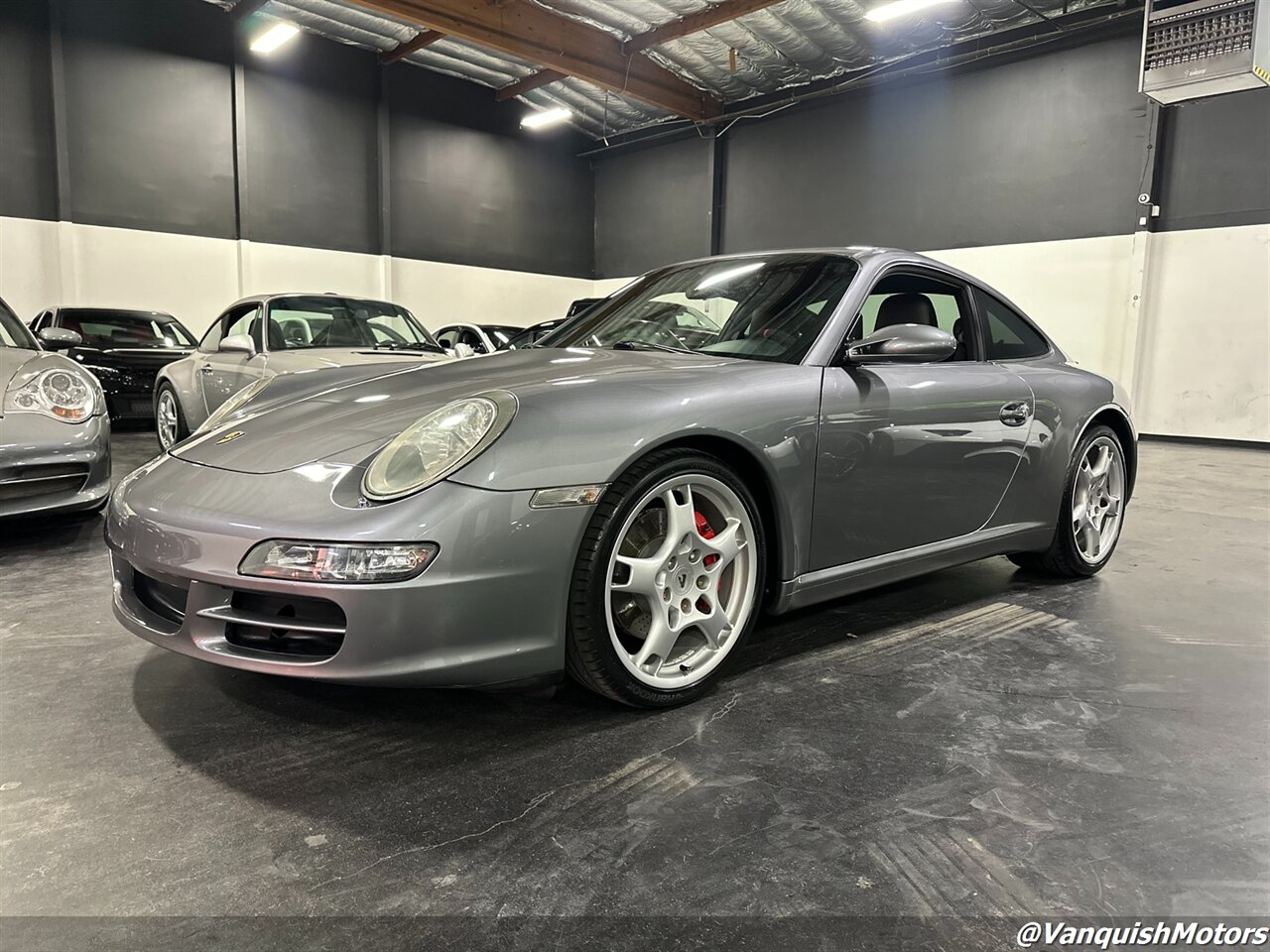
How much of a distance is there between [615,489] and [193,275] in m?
11.9

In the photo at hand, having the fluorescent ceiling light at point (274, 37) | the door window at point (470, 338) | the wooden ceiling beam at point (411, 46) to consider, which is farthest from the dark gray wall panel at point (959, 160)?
the fluorescent ceiling light at point (274, 37)

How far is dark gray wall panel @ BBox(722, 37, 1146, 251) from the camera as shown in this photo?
9.79 m

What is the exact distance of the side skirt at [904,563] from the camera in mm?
2209

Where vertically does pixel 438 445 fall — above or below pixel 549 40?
below

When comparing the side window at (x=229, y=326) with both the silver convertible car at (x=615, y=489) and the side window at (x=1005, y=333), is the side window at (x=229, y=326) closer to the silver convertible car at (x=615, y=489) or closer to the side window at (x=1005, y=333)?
the silver convertible car at (x=615, y=489)

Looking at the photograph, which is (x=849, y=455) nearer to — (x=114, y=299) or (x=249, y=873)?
(x=249, y=873)

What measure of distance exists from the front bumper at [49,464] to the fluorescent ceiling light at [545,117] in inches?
445

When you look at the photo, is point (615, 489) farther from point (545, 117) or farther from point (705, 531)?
point (545, 117)

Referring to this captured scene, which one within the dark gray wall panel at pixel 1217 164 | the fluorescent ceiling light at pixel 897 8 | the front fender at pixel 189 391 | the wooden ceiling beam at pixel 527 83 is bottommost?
the front fender at pixel 189 391

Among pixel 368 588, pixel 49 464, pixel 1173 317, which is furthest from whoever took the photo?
pixel 1173 317

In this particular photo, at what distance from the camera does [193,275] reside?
11.6 meters

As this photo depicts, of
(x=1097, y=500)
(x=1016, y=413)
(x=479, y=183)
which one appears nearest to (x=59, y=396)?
(x=1016, y=413)

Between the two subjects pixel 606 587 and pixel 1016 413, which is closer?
pixel 606 587

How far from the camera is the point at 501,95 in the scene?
14.6 m
